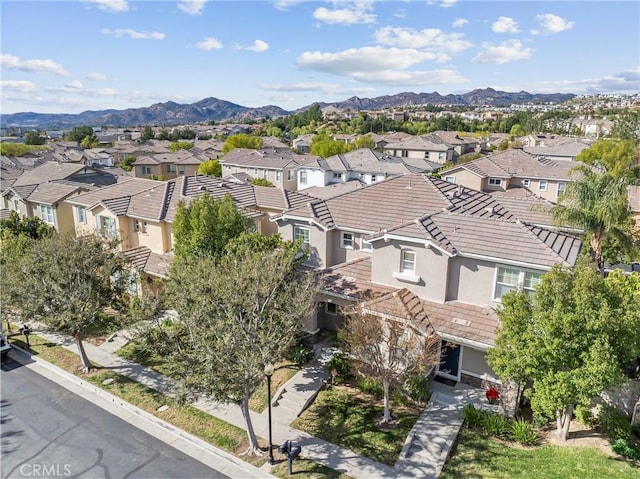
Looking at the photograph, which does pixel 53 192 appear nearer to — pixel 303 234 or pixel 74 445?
pixel 303 234

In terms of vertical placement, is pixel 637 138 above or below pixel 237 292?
above

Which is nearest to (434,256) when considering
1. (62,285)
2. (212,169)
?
(62,285)

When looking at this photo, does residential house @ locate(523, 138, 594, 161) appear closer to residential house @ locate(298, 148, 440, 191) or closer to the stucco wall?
residential house @ locate(298, 148, 440, 191)

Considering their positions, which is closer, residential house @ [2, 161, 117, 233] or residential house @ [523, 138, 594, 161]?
residential house @ [2, 161, 117, 233]

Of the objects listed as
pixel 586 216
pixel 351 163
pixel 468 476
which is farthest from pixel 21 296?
pixel 351 163

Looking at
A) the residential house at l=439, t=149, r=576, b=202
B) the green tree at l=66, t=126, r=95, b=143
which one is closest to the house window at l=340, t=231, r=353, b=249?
the residential house at l=439, t=149, r=576, b=202

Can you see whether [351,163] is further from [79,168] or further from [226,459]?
[226,459]

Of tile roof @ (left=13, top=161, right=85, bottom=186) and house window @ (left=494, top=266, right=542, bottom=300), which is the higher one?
tile roof @ (left=13, top=161, right=85, bottom=186)
